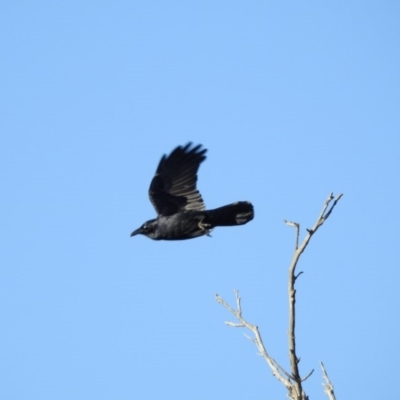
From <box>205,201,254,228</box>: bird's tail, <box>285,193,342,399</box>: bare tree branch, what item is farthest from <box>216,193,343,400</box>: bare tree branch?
<box>205,201,254,228</box>: bird's tail

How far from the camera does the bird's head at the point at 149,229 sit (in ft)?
39.8

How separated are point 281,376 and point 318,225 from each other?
4.36 ft

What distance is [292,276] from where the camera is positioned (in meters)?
6.68

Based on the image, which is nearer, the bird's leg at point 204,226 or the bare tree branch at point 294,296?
the bare tree branch at point 294,296

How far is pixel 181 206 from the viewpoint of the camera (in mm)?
12219

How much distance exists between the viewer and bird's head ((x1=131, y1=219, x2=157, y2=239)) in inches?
477

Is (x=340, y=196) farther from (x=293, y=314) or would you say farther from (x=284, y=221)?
(x=293, y=314)

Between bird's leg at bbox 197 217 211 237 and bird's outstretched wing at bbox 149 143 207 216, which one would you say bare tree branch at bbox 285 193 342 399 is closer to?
bird's leg at bbox 197 217 211 237

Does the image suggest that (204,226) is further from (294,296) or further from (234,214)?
(294,296)

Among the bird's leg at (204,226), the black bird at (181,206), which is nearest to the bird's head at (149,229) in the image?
the black bird at (181,206)

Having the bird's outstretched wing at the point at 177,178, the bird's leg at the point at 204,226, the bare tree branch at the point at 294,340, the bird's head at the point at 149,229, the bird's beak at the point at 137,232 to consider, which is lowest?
the bare tree branch at the point at 294,340

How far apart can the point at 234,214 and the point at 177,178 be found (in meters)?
1.36

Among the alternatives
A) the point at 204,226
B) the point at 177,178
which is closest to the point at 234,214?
the point at 204,226

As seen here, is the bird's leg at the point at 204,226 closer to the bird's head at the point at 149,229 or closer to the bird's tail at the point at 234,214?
the bird's tail at the point at 234,214
